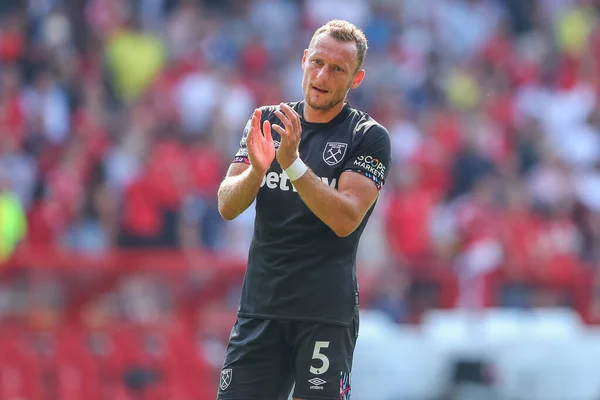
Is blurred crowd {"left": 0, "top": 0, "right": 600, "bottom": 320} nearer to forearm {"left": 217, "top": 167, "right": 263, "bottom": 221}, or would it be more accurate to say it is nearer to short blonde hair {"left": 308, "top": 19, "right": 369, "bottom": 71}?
forearm {"left": 217, "top": 167, "right": 263, "bottom": 221}

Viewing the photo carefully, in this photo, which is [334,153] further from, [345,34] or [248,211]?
[248,211]

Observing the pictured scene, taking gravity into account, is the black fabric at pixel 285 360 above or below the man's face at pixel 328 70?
below

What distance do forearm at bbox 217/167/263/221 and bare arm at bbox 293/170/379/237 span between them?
0.21 m

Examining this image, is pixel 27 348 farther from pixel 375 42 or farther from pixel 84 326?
pixel 375 42

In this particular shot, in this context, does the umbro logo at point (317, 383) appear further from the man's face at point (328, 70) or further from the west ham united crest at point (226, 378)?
the man's face at point (328, 70)

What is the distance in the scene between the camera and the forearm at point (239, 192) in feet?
16.5

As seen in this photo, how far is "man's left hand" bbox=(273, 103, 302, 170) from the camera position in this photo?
4812mm

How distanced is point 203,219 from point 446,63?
683 centimetres

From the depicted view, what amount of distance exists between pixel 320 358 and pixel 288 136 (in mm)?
1053

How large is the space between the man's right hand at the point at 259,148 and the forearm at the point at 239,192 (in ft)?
0.14

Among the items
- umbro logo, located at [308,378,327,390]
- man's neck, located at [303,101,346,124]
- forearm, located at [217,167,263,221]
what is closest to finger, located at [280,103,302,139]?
forearm, located at [217,167,263,221]

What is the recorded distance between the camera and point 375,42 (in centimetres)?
1761

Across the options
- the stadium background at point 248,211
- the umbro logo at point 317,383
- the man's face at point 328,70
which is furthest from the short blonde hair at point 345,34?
the stadium background at point 248,211

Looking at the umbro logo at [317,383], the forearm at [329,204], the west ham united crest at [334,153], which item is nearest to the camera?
the forearm at [329,204]
